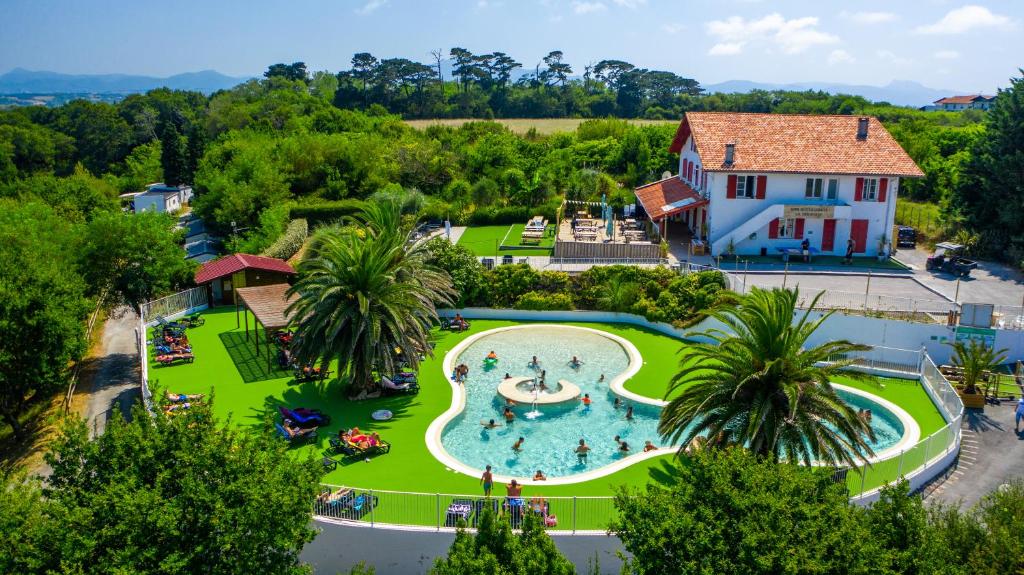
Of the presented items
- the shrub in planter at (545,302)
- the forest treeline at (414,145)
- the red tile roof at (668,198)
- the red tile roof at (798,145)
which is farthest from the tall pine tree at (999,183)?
the shrub in planter at (545,302)

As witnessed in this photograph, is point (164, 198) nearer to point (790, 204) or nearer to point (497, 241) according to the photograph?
point (497, 241)

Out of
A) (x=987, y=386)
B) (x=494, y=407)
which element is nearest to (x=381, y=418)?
(x=494, y=407)

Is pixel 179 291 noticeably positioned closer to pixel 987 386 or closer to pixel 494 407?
pixel 494 407

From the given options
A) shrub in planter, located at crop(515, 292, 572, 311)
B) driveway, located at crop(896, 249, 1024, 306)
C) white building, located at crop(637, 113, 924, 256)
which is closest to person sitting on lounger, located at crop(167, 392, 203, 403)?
shrub in planter, located at crop(515, 292, 572, 311)

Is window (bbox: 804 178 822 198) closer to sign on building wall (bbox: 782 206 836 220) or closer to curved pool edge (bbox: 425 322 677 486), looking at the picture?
sign on building wall (bbox: 782 206 836 220)

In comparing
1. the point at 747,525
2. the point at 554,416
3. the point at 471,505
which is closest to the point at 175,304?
the point at 554,416
